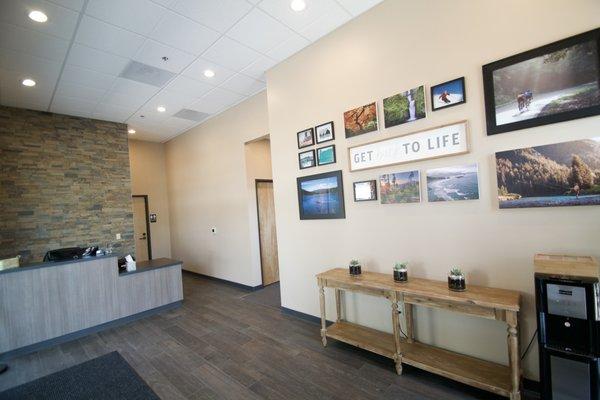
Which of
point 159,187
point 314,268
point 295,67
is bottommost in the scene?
point 314,268

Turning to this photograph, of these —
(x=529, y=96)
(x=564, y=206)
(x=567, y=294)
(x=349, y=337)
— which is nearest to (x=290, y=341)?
(x=349, y=337)

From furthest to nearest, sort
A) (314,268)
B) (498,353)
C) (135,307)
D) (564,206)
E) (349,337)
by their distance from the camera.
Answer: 1. (135,307)
2. (314,268)
3. (349,337)
4. (498,353)
5. (564,206)

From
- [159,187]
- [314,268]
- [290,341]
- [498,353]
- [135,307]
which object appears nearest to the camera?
[498,353]

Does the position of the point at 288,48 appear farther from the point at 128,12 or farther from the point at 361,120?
the point at 128,12

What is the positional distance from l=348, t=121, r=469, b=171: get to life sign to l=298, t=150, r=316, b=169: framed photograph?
56cm

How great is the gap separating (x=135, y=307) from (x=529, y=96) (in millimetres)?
5348

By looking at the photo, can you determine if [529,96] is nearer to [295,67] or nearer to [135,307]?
[295,67]

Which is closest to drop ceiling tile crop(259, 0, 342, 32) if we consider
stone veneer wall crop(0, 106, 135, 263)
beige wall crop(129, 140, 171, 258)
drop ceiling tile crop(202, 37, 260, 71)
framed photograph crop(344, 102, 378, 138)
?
drop ceiling tile crop(202, 37, 260, 71)

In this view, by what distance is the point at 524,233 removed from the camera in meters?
2.03

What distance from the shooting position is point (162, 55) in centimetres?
337

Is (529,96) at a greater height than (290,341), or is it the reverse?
(529,96)

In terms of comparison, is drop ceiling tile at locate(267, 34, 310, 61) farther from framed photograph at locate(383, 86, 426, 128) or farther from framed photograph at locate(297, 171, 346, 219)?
framed photograph at locate(297, 171, 346, 219)

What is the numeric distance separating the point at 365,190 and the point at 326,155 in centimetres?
70

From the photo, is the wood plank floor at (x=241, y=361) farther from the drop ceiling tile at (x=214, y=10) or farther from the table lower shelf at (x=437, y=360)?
the drop ceiling tile at (x=214, y=10)
